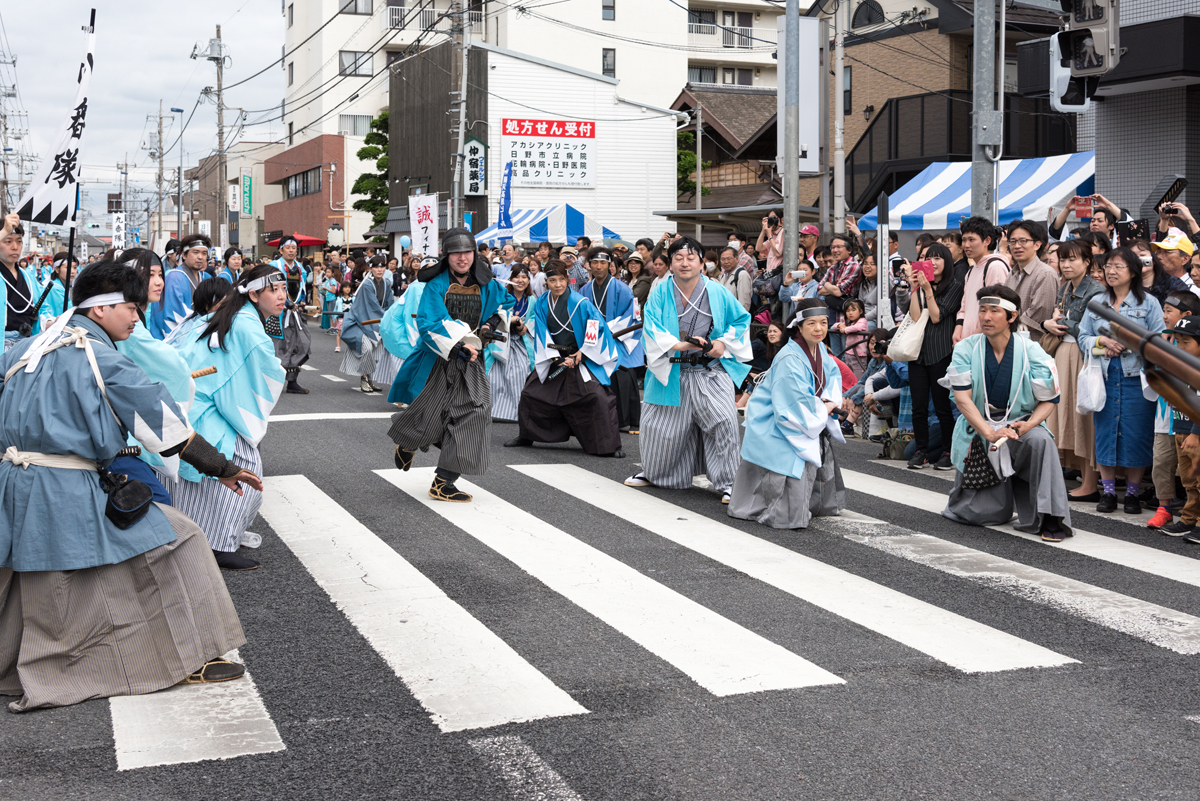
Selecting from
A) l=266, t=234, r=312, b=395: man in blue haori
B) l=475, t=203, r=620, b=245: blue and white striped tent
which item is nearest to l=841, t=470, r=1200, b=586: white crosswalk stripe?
l=266, t=234, r=312, b=395: man in blue haori

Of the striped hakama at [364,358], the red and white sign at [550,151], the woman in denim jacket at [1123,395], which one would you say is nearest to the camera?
the woman in denim jacket at [1123,395]

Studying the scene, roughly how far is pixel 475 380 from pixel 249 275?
220 centimetres

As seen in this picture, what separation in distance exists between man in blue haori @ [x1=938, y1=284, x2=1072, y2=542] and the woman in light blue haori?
0.81 meters

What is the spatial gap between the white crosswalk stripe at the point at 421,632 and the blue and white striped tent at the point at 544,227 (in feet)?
68.7

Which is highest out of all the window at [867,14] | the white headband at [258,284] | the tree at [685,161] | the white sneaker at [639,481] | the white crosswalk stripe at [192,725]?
the window at [867,14]

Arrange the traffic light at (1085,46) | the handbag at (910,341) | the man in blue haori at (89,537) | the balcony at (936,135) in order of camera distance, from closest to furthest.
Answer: the man in blue haori at (89,537)
the handbag at (910,341)
the traffic light at (1085,46)
the balcony at (936,135)

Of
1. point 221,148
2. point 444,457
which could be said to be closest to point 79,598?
point 444,457

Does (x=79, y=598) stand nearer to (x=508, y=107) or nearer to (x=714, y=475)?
(x=714, y=475)

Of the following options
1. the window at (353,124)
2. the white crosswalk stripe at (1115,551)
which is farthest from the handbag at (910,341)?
the window at (353,124)

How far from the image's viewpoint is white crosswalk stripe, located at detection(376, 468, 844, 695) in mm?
4633

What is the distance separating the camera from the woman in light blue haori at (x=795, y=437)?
7.51m

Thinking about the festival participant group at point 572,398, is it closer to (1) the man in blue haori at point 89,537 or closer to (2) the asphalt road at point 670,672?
(1) the man in blue haori at point 89,537

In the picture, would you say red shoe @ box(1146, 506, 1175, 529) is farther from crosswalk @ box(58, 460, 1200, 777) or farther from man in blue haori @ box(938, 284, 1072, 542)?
man in blue haori @ box(938, 284, 1072, 542)

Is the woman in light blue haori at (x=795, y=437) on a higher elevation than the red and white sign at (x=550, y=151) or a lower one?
lower
